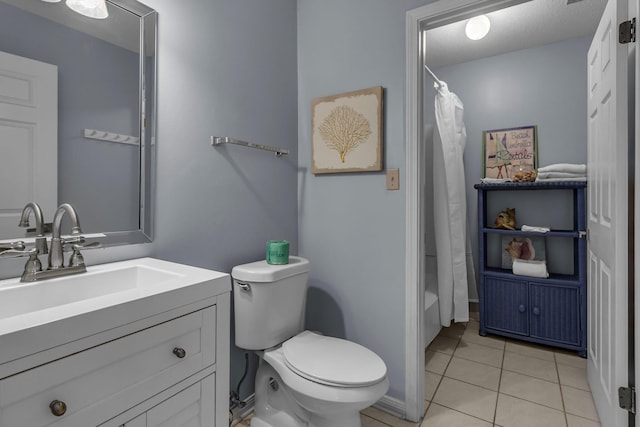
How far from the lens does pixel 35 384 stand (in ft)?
2.08

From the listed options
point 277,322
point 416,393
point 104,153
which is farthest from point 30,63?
point 416,393

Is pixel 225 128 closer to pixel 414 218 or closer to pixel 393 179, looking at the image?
pixel 393 179

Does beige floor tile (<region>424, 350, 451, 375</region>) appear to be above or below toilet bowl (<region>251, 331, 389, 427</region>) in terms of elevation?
below

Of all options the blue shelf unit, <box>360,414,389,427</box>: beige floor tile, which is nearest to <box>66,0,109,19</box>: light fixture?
<box>360,414,389,427</box>: beige floor tile

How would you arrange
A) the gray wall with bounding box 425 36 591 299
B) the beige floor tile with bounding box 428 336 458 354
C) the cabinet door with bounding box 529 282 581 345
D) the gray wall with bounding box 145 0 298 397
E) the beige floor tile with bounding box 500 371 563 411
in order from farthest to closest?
the gray wall with bounding box 425 36 591 299 → the beige floor tile with bounding box 428 336 458 354 → the cabinet door with bounding box 529 282 581 345 → the beige floor tile with bounding box 500 371 563 411 → the gray wall with bounding box 145 0 298 397

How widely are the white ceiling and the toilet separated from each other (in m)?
2.12

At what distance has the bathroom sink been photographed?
639 mm

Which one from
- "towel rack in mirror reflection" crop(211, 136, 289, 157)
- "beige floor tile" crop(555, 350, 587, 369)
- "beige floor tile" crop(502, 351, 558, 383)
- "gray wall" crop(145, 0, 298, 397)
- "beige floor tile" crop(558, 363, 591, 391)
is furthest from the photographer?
"beige floor tile" crop(555, 350, 587, 369)

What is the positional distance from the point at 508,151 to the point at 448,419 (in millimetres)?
2316

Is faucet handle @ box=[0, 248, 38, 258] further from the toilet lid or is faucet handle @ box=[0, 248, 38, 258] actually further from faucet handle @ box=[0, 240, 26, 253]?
the toilet lid

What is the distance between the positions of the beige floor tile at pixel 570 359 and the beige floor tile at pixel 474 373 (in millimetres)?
526

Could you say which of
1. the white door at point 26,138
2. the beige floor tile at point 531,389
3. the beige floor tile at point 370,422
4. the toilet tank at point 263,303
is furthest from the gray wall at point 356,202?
the white door at point 26,138

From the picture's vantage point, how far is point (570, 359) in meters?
2.31

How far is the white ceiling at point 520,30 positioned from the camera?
91.9 inches
